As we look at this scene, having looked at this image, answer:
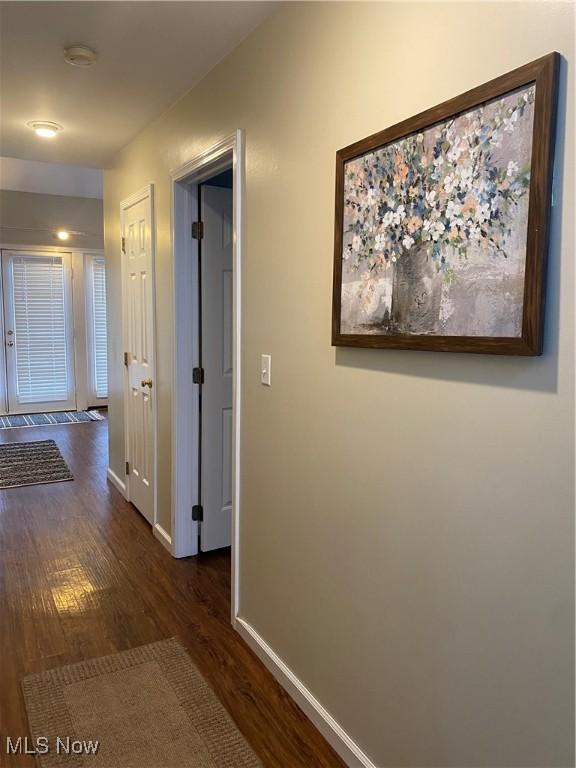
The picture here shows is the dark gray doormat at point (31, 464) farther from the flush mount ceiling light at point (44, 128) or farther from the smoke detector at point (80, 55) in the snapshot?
the smoke detector at point (80, 55)

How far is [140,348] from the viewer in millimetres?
3541

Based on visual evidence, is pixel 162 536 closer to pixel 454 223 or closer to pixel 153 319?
pixel 153 319

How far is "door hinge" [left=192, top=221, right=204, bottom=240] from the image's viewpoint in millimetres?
2900

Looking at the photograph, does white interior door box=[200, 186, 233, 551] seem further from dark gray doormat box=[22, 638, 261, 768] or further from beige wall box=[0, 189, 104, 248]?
beige wall box=[0, 189, 104, 248]

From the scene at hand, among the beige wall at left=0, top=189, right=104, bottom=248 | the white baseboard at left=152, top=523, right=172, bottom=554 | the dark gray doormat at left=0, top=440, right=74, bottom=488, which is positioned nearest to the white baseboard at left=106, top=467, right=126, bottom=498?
the dark gray doormat at left=0, top=440, right=74, bottom=488

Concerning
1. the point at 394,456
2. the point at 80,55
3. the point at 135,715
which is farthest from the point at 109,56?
the point at 135,715

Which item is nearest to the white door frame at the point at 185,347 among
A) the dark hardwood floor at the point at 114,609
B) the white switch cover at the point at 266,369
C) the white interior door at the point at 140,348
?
the dark hardwood floor at the point at 114,609

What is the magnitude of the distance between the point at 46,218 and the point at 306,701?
258 inches

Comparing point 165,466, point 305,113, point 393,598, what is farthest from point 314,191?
point 165,466

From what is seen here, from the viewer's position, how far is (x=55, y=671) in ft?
6.86

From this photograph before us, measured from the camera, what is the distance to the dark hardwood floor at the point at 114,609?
185 cm

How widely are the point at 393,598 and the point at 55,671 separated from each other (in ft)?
4.66

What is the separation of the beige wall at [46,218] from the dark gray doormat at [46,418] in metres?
2.13

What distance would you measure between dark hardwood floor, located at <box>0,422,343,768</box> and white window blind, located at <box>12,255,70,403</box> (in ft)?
11.1
